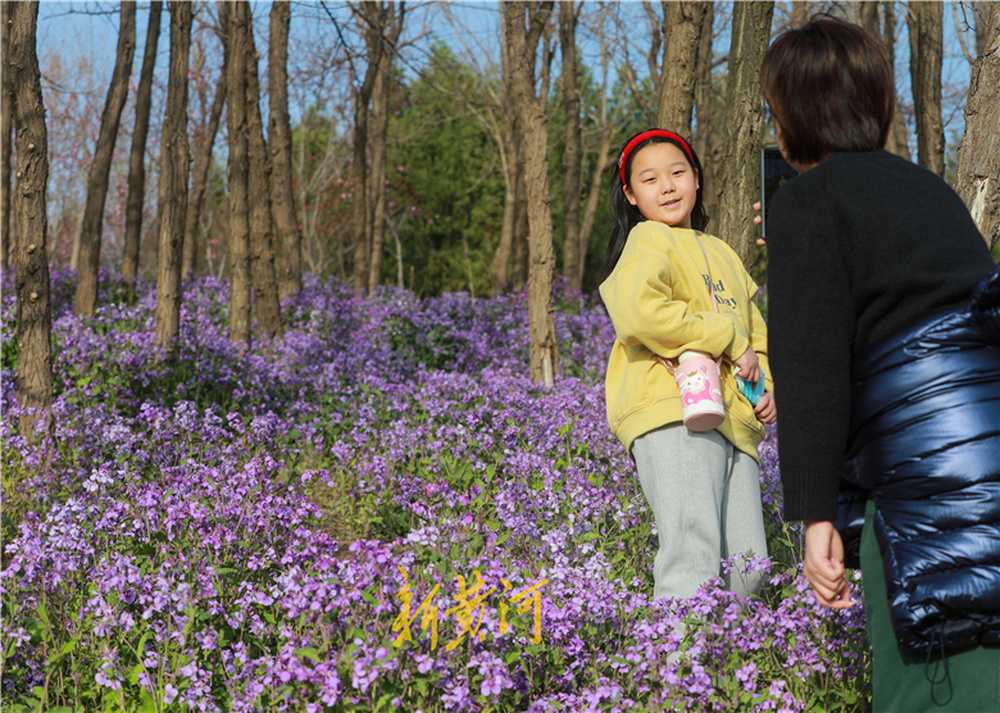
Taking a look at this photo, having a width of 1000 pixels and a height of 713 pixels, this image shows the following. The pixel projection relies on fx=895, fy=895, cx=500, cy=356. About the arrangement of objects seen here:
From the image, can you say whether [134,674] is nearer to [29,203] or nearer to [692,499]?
[692,499]

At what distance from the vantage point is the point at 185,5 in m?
7.16

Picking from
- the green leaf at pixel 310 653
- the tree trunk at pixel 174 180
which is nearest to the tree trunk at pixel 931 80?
the tree trunk at pixel 174 180

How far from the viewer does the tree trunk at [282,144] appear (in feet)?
35.7

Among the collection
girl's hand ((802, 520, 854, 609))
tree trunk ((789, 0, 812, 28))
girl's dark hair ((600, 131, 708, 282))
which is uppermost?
tree trunk ((789, 0, 812, 28))

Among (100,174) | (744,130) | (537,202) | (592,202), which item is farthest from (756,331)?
(592,202)

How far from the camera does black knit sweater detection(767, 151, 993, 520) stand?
1.73 meters

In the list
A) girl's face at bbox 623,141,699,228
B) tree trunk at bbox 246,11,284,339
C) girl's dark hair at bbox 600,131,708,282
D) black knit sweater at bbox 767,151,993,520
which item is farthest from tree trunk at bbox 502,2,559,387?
black knit sweater at bbox 767,151,993,520

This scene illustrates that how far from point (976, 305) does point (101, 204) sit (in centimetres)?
1048

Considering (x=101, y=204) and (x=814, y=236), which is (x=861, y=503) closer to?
(x=814, y=236)

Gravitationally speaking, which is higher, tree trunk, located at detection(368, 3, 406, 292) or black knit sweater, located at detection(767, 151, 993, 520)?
tree trunk, located at detection(368, 3, 406, 292)

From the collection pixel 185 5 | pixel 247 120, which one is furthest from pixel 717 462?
pixel 247 120

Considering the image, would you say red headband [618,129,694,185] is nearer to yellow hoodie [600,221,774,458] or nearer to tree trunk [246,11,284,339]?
yellow hoodie [600,221,774,458]

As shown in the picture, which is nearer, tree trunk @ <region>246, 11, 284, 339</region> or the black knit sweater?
the black knit sweater

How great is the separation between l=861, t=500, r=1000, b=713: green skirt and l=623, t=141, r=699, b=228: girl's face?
139cm
